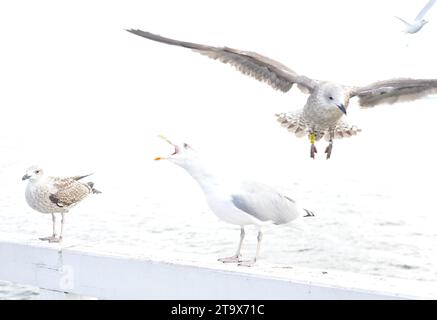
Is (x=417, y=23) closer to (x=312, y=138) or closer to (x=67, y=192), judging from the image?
(x=312, y=138)

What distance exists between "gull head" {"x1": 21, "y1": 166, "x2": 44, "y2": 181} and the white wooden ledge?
0.44 m

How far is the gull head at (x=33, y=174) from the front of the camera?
2.35 m

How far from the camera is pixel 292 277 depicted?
1.46 metres

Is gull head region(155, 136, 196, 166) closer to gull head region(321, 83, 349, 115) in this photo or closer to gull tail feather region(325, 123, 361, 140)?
gull head region(321, 83, 349, 115)

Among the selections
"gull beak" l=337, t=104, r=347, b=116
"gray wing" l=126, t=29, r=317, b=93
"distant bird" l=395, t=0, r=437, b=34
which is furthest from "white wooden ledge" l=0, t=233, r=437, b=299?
"distant bird" l=395, t=0, r=437, b=34

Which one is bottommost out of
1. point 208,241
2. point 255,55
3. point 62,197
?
point 208,241

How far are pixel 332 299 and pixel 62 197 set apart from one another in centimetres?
135

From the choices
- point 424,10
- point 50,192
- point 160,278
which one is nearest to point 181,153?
point 160,278

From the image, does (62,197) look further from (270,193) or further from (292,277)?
(292,277)

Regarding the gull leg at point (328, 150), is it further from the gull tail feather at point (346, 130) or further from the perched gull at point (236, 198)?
the perched gull at point (236, 198)

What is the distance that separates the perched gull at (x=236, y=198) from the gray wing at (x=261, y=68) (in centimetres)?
58

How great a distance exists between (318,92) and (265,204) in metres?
0.72
